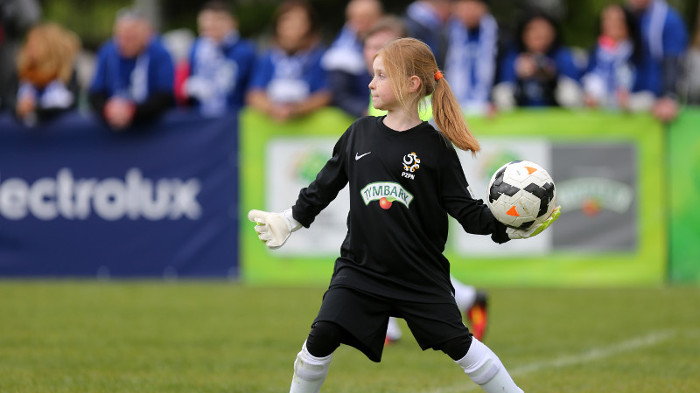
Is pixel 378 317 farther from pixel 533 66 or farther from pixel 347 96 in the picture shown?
pixel 533 66

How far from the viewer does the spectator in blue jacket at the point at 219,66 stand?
529 inches

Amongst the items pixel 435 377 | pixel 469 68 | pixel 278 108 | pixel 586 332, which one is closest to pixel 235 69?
pixel 278 108

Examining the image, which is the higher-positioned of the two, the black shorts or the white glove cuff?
the white glove cuff

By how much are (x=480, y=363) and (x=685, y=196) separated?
24.3ft

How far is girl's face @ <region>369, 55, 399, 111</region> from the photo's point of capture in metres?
5.68

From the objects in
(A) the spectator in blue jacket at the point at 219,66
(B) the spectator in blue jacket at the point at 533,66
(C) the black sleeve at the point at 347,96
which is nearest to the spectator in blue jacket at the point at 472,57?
(B) the spectator in blue jacket at the point at 533,66

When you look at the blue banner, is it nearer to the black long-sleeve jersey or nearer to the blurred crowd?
the blurred crowd

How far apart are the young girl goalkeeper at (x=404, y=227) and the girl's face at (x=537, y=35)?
773 centimetres

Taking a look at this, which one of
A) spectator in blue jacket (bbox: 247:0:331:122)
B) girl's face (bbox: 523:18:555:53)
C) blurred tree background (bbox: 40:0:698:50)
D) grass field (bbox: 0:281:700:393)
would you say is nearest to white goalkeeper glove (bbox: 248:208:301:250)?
grass field (bbox: 0:281:700:393)

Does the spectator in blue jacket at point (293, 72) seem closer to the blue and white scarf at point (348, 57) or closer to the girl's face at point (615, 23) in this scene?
the blue and white scarf at point (348, 57)

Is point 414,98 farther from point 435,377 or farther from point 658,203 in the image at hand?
point 658,203

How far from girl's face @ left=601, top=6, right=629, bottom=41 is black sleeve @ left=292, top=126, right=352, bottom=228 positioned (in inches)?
297

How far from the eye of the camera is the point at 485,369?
564 centimetres

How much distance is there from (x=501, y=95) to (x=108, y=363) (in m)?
6.72
